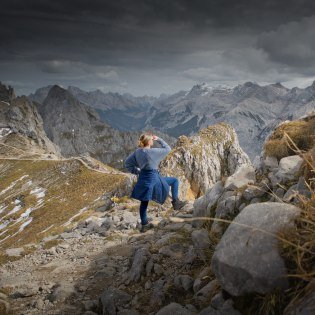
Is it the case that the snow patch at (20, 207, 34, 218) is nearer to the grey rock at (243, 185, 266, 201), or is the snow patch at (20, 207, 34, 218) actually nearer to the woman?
the woman

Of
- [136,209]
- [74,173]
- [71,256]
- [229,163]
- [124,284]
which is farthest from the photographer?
[229,163]

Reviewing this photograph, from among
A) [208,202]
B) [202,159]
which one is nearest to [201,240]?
[208,202]

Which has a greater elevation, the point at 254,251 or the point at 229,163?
the point at 254,251

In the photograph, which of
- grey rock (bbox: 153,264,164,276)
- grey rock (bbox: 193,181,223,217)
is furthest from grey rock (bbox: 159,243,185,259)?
grey rock (bbox: 193,181,223,217)

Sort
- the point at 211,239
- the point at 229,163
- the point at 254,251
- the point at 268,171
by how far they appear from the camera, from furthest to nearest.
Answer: the point at 229,163, the point at 268,171, the point at 211,239, the point at 254,251

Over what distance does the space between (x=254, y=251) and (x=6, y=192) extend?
339 feet

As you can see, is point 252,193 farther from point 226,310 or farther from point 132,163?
point 132,163

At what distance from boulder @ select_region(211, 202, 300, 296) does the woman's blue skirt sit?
8.58 metres

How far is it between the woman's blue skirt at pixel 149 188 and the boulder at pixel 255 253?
28.1ft

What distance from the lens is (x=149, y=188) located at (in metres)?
15.2

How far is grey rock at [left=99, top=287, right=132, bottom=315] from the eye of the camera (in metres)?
9.52

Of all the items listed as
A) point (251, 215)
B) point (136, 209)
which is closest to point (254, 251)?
point (251, 215)

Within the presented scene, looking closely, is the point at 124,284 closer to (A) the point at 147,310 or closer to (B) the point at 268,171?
(A) the point at 147,310

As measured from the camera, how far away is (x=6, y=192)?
9825 centimetres
